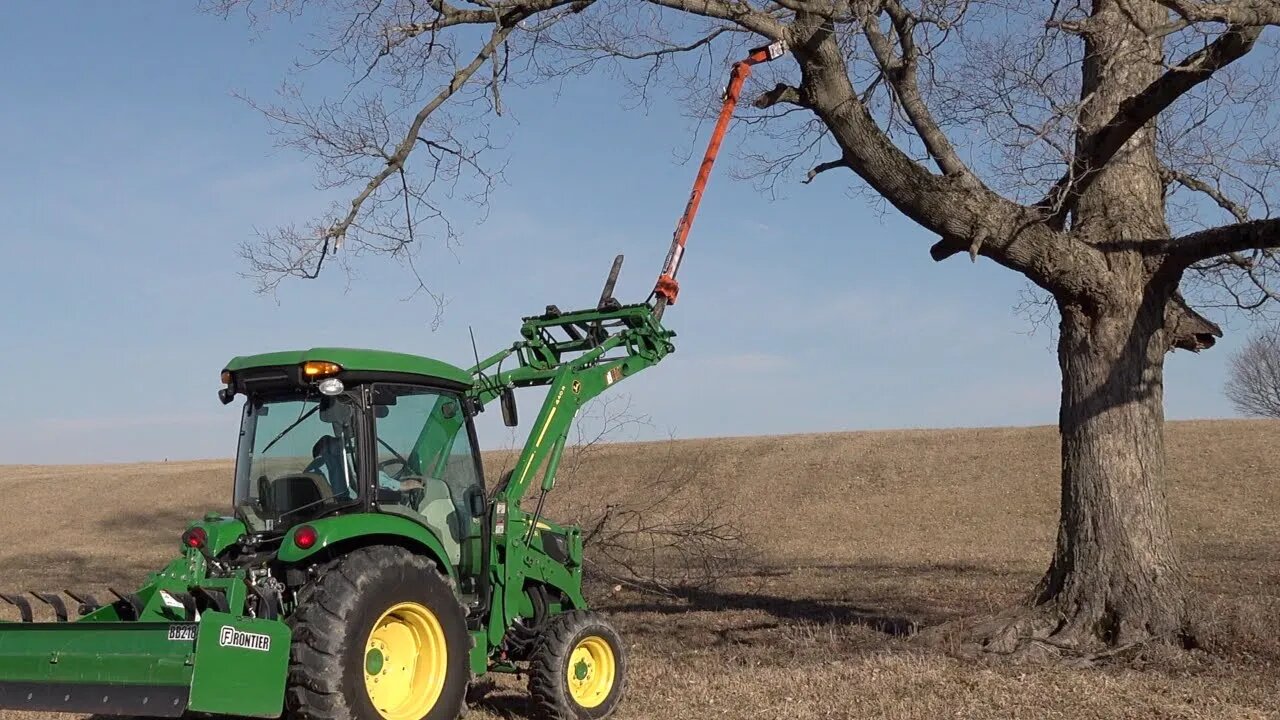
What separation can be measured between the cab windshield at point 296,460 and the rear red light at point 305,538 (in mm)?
554

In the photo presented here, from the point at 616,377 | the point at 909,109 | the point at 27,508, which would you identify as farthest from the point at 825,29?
the point at 27,508

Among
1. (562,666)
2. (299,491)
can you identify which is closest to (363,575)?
(299,491)

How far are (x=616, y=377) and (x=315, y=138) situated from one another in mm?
4017

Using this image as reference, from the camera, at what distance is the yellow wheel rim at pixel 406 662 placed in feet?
21.2

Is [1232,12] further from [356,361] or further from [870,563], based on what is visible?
[870,563]

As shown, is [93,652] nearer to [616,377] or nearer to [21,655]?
[21,655]

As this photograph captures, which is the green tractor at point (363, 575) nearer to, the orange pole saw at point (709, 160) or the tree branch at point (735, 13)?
the orange pole saw at point (709, 160)

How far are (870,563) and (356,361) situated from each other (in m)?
14.3

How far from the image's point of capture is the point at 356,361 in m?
6.89

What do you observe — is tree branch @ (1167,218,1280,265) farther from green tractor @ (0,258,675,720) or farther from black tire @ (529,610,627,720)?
black tire @ (529,610,627,720)

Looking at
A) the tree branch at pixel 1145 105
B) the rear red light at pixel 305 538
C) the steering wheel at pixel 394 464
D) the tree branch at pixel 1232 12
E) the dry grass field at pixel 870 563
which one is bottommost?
the dry grass field at pixel 870 563

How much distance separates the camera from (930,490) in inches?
1141

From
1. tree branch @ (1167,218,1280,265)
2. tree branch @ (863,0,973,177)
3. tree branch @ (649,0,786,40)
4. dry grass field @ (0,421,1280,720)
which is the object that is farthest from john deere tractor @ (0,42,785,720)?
tree branch @ (1167,218,1280,265)

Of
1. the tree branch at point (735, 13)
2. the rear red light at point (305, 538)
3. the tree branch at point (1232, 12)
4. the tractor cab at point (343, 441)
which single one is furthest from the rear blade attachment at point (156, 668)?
the tree branch at point (1232, 12)
